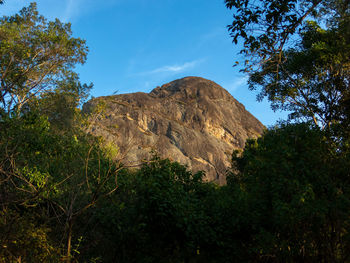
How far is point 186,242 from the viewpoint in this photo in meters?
6.25

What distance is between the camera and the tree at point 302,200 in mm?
5230

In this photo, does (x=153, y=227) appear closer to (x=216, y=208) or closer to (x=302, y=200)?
(x=216, y=208)

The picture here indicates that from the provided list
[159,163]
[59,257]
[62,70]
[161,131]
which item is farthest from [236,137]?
[59,257]

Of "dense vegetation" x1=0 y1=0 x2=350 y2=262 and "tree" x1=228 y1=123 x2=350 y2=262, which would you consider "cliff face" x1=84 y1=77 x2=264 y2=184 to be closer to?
"dense vegetation" x1=0 y1=0 x2=350 y2=262

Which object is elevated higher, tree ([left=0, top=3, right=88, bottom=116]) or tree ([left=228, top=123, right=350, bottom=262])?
tree ([left=0, top=3, right=88, bottom=116])

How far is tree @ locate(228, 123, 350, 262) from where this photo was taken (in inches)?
206

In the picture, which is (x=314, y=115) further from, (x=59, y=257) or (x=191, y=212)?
(x=59, y=257)

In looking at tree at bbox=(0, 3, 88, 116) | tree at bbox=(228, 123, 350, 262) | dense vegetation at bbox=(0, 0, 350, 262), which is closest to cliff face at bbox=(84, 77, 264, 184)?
tree at bbox=(0, 3, 88, 116)

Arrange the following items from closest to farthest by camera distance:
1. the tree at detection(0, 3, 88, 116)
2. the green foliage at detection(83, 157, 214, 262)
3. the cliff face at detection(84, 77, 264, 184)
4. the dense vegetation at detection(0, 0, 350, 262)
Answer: the dense vegetation at detection(0, 0, 350, 262)
the green foliage at detection(83, 157, 214, 262)
the tree at detection(0, 3, 88, 116)
the cliff face at detection(84, 77, 264, 184)

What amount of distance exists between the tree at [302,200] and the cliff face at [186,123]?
2992 centimetres

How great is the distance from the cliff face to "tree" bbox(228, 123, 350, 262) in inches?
1178

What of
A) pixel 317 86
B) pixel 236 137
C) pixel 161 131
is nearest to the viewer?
pixel 317 86

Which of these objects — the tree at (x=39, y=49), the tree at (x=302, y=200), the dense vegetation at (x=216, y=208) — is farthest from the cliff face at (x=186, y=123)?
the tree at (x=302, y=200)

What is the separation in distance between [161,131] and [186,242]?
40104mm
